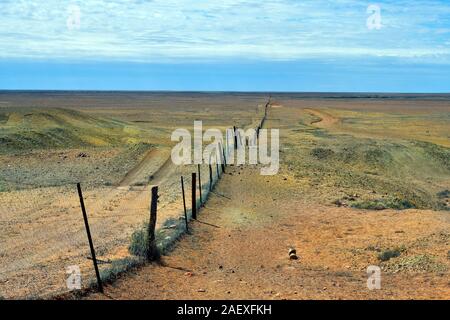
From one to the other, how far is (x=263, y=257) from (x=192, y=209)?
164 inches

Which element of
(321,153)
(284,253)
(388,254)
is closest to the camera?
(388,254)

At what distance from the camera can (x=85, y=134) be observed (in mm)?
39750

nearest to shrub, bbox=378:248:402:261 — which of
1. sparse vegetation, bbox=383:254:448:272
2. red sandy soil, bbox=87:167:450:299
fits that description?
red sandy soil, bbox=87:167:450:299

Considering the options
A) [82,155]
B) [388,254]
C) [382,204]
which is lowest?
[382,204]

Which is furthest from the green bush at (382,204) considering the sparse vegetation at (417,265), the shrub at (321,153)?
the shrub at (321,153)

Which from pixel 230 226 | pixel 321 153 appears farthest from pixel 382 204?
pixel 321 153

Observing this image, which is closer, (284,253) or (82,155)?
(284,253)

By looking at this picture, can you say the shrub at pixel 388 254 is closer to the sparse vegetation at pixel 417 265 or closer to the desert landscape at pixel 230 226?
the desert landscape at pixel 230 226

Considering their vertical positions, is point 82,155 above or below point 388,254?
above

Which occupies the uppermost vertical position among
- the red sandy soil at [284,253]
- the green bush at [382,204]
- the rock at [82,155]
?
the rock at [82,155]

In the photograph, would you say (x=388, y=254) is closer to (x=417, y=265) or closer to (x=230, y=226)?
(x=417, y=265)

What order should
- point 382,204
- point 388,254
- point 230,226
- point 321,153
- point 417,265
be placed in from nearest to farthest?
point 417,265
point 388,254
point 230,226
point 382,204
point 321,153

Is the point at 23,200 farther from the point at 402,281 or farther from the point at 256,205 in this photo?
the point at 402,281

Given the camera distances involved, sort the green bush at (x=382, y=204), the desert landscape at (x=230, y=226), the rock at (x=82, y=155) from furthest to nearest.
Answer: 1. the rock at (x=82, y=155)
2. the green bush at (x=382, y=204)
3. the desert landscape at (x=230, y=226)
